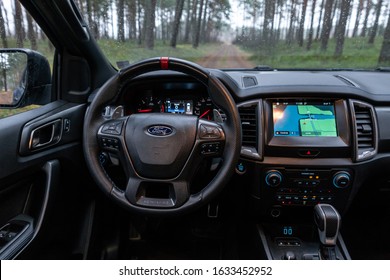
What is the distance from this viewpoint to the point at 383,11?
2.47 m

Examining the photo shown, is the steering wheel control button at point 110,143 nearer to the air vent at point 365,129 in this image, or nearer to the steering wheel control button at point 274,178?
the steering wheel control button at point 274,178

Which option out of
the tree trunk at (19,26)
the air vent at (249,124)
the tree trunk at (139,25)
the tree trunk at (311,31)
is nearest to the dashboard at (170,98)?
the air vent at (249,124)

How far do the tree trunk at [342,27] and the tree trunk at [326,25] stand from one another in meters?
0.07

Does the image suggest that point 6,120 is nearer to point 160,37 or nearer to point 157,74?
point 157,74

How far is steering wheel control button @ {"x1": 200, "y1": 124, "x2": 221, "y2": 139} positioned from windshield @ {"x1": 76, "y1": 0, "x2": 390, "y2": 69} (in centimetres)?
86

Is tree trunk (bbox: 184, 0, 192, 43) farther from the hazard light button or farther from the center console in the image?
the hazard light button

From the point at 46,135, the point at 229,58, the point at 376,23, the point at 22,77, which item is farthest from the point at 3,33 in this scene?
the point at 376,23

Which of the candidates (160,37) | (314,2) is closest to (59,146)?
(160,37)

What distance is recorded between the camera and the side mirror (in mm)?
2049

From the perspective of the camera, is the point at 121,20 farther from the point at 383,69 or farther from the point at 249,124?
the point at 383,69

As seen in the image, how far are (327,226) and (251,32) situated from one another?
142cm

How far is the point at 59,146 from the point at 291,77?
146cm

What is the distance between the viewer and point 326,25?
2.49 meters

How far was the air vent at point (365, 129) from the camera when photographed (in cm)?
208
